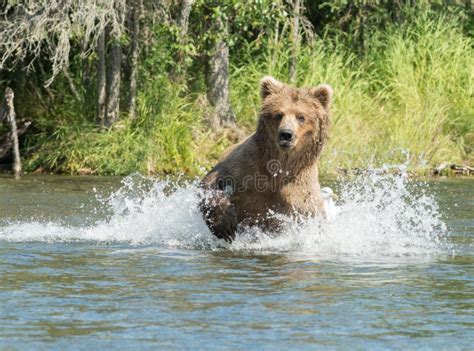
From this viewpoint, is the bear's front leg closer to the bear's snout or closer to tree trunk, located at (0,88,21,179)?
the bear's snout

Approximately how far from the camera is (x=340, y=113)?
16.6 metres

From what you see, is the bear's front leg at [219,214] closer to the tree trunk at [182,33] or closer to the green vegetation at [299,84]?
the green vegetation at [299,84]

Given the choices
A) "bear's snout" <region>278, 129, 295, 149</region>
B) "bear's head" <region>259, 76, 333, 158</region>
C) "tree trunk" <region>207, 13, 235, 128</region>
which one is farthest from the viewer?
"tree trunk" <region>207, 13, 235, 128</region>

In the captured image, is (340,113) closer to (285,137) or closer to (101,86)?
(101,86)

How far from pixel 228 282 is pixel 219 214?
1.46 meters

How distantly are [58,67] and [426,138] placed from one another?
563 centimetres

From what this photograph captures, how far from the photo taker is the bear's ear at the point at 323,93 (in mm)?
8633

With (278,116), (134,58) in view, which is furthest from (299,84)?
(278,116)

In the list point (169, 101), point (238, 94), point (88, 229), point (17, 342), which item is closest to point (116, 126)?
point (169, 101)

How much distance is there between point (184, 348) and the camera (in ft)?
17.6

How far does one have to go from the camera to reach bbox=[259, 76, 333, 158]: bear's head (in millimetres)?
8422

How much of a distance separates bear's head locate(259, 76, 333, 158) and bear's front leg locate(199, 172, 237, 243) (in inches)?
23.2

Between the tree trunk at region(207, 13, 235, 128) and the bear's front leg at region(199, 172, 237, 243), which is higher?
the tree trunk at region(207, 13, 235, 128)

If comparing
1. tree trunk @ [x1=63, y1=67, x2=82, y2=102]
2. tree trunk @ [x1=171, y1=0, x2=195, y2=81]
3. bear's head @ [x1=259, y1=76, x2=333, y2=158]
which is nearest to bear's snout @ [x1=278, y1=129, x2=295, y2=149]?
bear's head @ [x1=259, y1=76, x2=333, y2=158]
